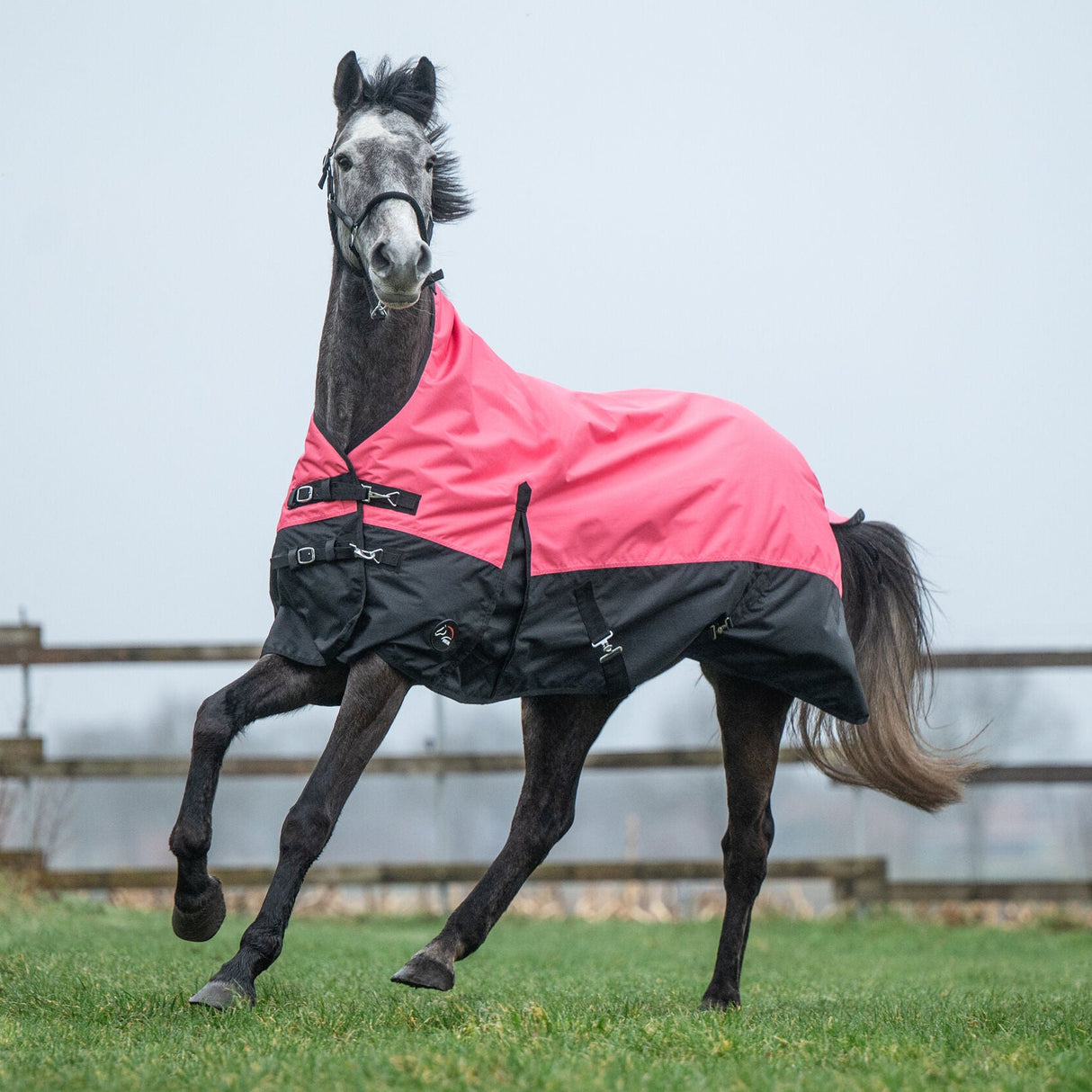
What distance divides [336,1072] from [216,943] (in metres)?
3.34

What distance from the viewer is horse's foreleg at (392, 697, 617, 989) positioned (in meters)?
3.41

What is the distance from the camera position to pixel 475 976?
4043mm

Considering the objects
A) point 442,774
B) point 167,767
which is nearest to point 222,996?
point 167,767

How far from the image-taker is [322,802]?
2.87m

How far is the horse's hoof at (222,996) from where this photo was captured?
2674 mm

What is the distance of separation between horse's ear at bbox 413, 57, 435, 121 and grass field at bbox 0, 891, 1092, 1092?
2.27 m

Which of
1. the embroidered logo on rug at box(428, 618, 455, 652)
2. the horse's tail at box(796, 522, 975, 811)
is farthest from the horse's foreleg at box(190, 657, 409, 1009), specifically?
the horse's tail at box(796, 522, 975, 811)

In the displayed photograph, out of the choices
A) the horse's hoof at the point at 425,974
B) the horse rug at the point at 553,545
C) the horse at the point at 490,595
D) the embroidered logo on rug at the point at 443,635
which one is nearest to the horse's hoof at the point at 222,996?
the horse at the point at 490,595

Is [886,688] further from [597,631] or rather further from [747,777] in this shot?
[597,631]

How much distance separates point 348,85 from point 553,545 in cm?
131

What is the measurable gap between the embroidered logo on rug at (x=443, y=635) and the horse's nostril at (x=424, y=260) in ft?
2.60

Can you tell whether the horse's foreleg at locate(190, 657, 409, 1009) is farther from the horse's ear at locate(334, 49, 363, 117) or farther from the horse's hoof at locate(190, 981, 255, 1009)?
the horse's ear at locate(334, 49, 363, 117)

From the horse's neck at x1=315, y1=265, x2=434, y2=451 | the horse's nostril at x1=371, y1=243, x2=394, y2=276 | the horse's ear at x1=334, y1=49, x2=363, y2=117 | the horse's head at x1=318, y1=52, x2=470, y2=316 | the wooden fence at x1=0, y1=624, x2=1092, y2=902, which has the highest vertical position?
the horse's ear at x1=334, y1=49, x2=363, y2=117

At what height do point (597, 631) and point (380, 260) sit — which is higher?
point (380, 260)
